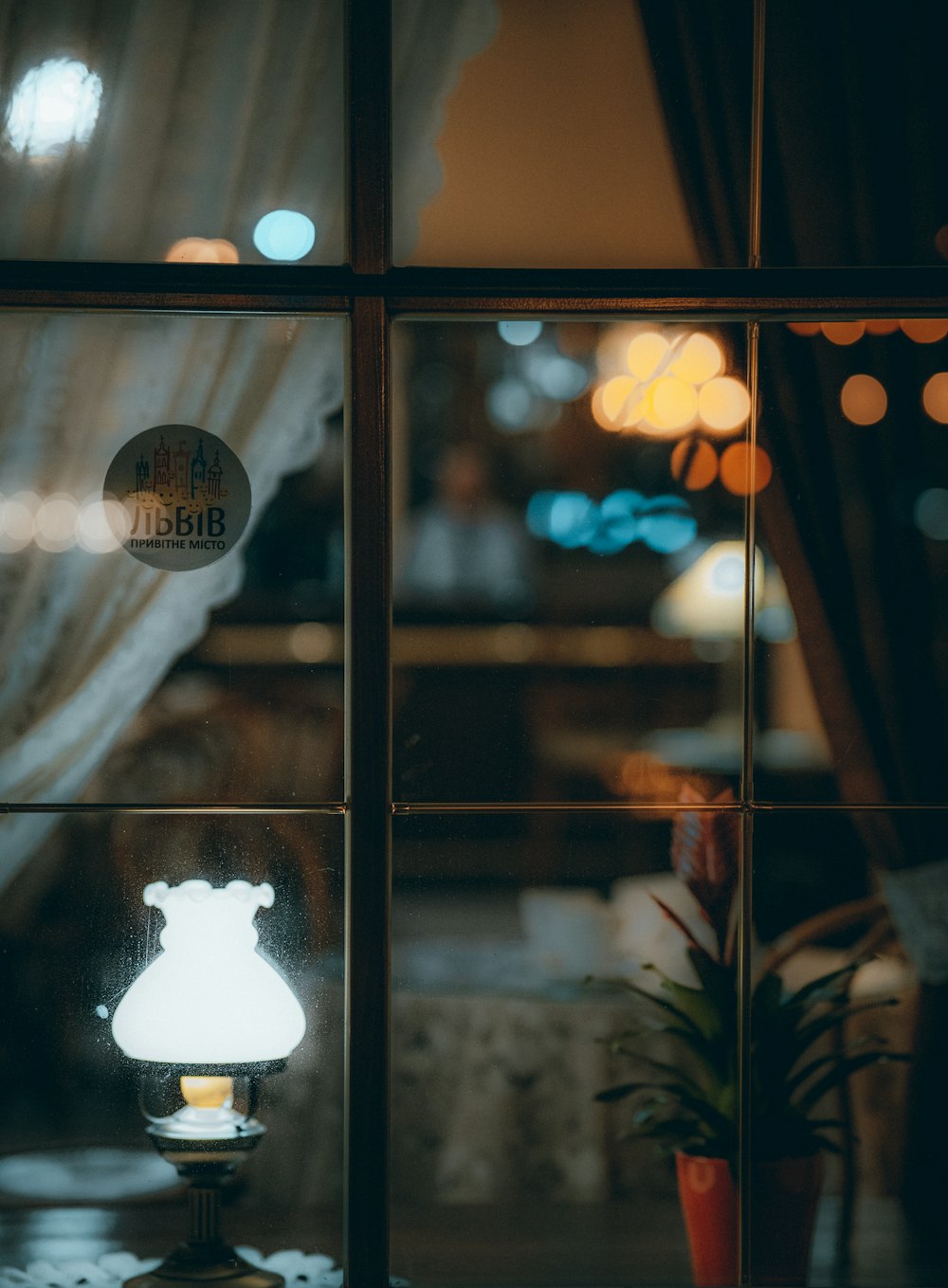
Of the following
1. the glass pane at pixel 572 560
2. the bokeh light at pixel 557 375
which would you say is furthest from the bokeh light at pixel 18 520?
the bokeh light at pixel 557 375

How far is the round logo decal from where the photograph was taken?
9.29 ft

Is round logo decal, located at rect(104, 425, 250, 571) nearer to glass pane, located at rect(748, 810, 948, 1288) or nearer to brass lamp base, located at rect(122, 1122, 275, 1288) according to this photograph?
brass lamp base, located at rect(122, 1122, 275, 1288)

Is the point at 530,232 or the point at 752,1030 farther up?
the point at 530,232

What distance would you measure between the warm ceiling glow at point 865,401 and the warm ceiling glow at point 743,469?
0.75 feet

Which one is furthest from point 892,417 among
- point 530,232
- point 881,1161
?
point 881,1161

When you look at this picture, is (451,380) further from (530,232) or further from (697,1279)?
(697,1279)

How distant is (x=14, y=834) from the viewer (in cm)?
279

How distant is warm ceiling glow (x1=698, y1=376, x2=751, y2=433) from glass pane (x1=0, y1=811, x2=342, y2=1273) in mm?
1277

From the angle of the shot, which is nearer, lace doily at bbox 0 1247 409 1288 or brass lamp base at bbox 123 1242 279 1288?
brass lamp base at bbox 123 1242 279 1288

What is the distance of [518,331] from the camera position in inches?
112

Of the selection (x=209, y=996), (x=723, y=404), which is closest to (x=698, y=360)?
(x=723, y=404)

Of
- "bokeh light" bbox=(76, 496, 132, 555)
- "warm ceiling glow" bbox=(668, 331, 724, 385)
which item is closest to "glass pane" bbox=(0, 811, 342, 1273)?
"bokeh light" bbox=(76, 496, 132, 555)

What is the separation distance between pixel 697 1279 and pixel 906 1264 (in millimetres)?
496

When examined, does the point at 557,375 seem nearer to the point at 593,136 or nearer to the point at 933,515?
the point at 593,136
